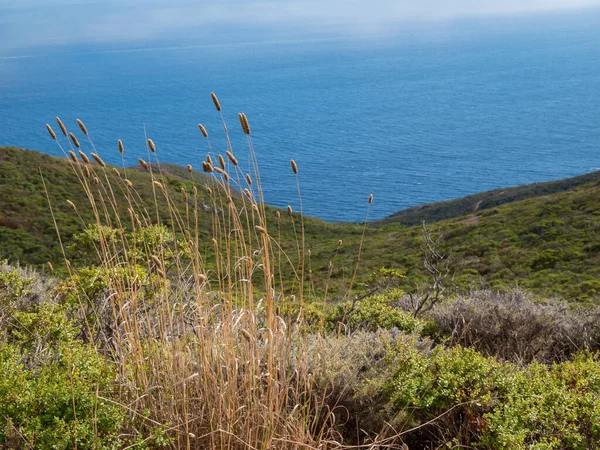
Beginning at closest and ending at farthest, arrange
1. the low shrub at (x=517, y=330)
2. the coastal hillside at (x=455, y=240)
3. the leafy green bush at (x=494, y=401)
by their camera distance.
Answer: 1. the leafy green bush at (x=494, y=401)
2. the low shrub at (x=517, y=330)
3. the coastal hillside at (x=455, y=240)

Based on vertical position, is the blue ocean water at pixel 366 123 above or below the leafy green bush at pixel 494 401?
below

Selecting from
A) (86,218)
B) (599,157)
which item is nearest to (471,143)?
→ (599,157)

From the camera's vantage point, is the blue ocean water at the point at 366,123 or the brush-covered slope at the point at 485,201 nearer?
the brush-covered slope at the point at 485,201

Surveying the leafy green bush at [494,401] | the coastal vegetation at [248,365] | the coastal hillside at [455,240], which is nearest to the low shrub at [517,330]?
the coastal vegetation at [248,365]

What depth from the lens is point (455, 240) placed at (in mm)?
24172

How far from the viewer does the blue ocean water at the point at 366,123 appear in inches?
3297

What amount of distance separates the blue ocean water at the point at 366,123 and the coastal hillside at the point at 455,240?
4335 cm

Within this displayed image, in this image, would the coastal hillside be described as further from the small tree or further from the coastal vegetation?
the coastal vegetation

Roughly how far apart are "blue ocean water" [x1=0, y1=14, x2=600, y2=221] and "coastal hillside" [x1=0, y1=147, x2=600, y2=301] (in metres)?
43.3

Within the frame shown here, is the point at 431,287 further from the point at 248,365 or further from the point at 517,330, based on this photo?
the point at 248,365

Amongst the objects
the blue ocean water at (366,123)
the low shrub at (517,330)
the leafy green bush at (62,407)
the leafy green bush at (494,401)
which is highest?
the leafy green bush at (62,407)

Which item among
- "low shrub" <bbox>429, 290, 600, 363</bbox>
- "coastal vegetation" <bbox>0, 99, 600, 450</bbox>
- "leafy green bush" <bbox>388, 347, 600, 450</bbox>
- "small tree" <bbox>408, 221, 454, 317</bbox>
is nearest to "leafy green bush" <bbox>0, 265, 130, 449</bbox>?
"coastal vegetation" <bbox>0, 99, 600, 450</bbox>

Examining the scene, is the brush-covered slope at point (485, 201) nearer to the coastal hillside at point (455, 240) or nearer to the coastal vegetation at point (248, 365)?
the coastal hillside at point (455, 240)

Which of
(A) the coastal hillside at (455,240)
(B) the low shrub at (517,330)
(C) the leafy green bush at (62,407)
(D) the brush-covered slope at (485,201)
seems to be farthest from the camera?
(D) the brush-covered slope at (485,201)
